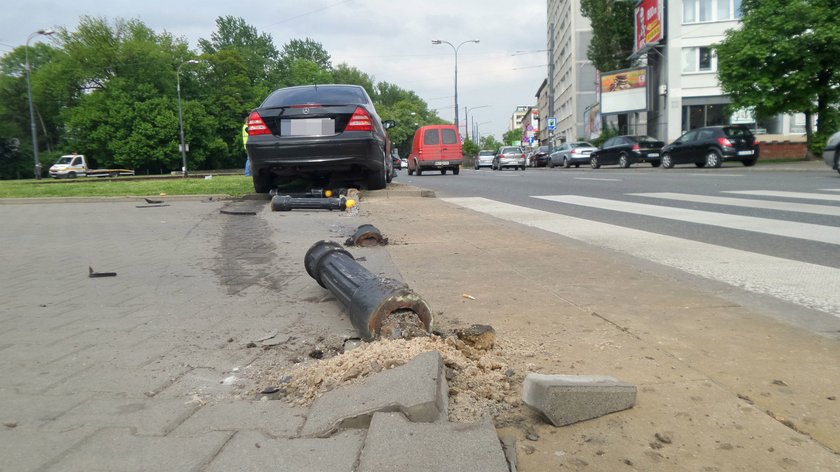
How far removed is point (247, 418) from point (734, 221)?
269 inches

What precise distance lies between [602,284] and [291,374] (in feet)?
7.61

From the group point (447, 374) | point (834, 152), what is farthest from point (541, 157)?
point (447, 374)

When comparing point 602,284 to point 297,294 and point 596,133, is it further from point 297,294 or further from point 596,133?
point 596,133

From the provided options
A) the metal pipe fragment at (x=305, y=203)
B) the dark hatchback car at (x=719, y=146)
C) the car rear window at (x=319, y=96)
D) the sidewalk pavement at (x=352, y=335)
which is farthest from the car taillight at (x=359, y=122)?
the dark hatchback car at (x=719, y=146)

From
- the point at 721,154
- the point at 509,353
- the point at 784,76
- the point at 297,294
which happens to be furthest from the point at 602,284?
the point at 784,76

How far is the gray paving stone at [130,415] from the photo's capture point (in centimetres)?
217

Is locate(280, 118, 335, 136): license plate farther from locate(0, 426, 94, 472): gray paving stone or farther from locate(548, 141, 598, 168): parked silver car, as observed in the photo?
locate(548, 141, 598, 168): parked silver car

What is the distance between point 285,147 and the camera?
337 inches

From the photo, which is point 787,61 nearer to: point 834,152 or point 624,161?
point 624,161

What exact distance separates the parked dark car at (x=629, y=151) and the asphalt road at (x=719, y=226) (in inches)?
621

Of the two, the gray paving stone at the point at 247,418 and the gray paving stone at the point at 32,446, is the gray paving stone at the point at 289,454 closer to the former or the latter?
the gray paving stone at the point at 247,418

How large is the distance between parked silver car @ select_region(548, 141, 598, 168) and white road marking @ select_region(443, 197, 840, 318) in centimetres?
2889

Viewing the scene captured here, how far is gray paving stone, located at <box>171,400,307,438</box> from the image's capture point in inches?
82.9

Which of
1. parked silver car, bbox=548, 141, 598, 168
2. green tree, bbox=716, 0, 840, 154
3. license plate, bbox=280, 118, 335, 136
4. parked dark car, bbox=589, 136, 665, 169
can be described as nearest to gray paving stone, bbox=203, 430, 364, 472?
license plate, bbox=280, 118, 335, 136
